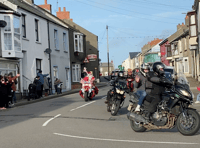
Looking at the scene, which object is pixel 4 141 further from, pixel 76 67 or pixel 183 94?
pixel 76 67

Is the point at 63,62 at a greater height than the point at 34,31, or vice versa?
the point at 34,31

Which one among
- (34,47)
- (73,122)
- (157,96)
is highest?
(34,47)

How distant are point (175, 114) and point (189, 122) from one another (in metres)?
0.37

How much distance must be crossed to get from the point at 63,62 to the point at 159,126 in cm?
2534

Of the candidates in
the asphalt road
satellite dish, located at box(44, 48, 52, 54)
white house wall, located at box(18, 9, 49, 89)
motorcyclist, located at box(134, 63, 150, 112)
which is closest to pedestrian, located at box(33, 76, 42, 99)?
white house wall, located at box(18, 9, 49, 89)

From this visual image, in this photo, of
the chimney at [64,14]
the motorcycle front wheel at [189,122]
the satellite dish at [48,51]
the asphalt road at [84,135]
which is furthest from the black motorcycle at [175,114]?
the chimney at [64,14]

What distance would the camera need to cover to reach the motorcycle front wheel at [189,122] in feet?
21.2

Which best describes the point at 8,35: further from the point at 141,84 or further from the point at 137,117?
the point at 137,117

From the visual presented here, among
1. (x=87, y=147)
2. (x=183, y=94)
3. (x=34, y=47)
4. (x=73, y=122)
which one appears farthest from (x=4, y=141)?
(x=34, y=47)

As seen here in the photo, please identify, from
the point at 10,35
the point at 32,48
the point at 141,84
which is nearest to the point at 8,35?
the point at 10,35

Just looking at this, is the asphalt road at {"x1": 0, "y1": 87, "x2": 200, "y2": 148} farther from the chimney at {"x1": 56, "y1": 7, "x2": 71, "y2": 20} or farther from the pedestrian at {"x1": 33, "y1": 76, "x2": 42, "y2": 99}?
the chimney at {"x1": 56, "y1": 7, "x2": 71, "y2": 20}

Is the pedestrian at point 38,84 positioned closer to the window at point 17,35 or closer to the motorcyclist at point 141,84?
the window at point 17,35

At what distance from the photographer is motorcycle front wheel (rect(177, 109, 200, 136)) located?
21.2ft

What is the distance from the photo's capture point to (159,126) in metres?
7.01
